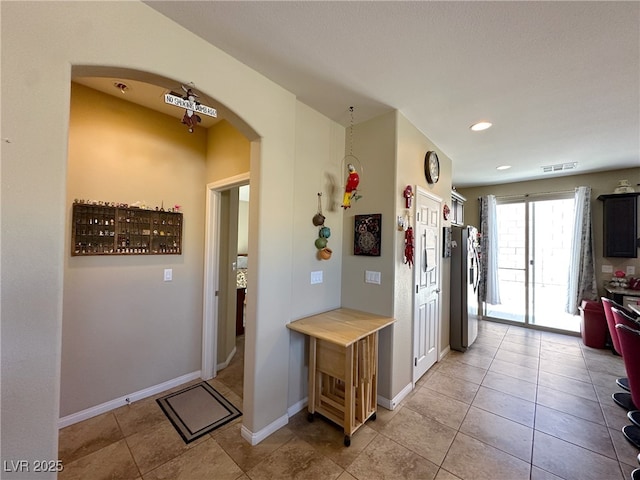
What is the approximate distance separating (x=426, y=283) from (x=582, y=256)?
332 cm

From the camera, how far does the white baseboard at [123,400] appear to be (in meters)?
2.00

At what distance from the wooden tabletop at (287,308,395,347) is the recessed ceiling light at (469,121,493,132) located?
2.16 m

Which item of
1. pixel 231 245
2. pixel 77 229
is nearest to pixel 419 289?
pixel 231 245

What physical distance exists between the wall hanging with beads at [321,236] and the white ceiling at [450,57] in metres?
1.00

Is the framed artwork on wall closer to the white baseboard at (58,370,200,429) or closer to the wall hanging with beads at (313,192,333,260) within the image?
the wall hanging with beads at (313,192,333,260)

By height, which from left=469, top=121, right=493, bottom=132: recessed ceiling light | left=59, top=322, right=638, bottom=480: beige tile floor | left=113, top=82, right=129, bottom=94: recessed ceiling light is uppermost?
left=113, top=82, right=129, bottom=94: recessed ceiling light

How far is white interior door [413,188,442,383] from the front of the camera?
8.59 ft

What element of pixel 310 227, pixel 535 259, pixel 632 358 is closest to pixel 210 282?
pixel 310 227

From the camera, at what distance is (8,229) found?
0.95 meters

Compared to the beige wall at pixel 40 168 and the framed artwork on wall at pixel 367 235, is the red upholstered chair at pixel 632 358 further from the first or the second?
the beige wall at pixel 40 168

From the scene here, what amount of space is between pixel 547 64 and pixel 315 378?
2867 millimetres

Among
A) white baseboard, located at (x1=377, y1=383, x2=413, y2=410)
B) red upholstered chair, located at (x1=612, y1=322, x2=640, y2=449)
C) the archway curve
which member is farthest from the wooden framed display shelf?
red upholstered chair, located at (x1=612, y1=322, x2=640, y2=449)

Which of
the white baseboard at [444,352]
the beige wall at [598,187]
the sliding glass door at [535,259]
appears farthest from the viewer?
the sliding glass door at [535,259]

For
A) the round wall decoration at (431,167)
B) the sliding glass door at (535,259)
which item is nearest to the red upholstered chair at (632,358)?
the round wall decoration at (431,167)
